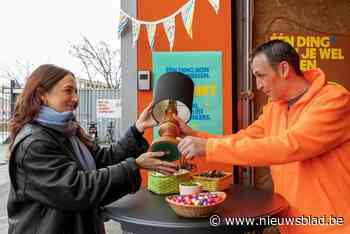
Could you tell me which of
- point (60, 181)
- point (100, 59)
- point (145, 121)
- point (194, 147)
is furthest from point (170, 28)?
point (100, 59)

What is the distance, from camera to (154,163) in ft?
6.42

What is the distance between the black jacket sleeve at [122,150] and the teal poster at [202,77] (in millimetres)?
1015

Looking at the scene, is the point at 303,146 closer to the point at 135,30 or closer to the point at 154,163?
the point at 154,163

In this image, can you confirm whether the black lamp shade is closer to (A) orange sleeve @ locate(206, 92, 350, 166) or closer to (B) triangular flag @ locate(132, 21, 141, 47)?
(A) orange sleeve @ locate(206, 92, 350, 166)

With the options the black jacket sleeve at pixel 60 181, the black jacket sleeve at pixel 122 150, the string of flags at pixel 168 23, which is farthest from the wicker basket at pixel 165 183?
the string of flags at pixel 168 23

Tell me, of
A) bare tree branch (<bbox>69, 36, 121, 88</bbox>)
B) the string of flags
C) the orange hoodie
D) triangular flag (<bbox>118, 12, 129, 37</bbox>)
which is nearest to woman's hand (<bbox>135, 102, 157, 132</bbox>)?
the orange hoodie

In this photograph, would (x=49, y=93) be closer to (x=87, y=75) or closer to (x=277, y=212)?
(x=277, y=212)

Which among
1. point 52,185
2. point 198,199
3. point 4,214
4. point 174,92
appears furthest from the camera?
point 4,214

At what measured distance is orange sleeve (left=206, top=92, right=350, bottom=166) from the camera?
1787 millimetres

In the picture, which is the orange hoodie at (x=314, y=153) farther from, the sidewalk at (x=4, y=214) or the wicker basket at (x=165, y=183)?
the sidewalk at (x=4, y=214)

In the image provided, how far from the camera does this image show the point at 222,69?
11.1 feet

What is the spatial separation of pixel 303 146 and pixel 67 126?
0.97 metres

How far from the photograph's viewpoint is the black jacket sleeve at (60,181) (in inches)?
67.7

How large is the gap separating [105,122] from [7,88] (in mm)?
3169
